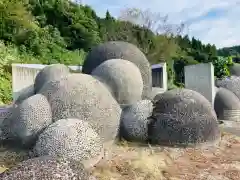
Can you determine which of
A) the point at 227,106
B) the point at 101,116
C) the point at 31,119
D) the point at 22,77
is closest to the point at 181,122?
the point at 101,116

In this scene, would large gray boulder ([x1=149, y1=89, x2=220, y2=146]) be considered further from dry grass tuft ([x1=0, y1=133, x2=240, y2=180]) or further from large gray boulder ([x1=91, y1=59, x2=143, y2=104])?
large gray boulder ([x1=91, y1=59, x2=143, y2=104])

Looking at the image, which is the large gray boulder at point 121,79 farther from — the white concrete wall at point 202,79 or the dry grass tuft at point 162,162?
the white concrete wall at point 202,79

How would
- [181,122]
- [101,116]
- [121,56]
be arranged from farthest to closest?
[121,56] < [181,122] < [101,116]

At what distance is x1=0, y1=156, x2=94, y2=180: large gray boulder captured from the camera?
8.74ft

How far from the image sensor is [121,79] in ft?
18.7

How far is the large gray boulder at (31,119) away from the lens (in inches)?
183

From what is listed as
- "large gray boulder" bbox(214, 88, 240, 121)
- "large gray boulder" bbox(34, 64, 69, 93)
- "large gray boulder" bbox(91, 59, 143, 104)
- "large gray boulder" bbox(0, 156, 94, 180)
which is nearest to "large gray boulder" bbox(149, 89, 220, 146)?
"large gray boulder" bbox(91, 59, 143, 104)

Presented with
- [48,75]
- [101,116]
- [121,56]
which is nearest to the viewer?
[101,116]

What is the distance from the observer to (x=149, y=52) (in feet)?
73.3

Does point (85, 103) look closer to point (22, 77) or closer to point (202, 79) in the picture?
point (202, 79)

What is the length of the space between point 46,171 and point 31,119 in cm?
209

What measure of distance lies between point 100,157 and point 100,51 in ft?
9.31

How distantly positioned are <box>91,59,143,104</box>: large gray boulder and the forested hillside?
7805mm

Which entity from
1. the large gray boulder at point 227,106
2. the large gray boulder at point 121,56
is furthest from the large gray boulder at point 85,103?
the large gray boulder at point 227,106
